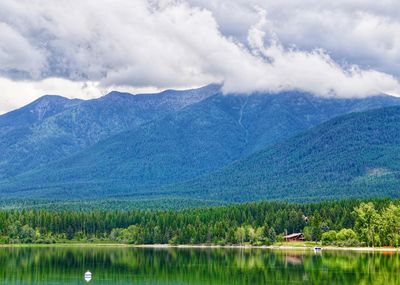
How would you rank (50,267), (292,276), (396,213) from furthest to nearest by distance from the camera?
(396,213) < (50,267) < (292,276)

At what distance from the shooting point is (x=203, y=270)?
123 metres

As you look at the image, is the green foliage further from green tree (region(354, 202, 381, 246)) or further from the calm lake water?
the calm lake water

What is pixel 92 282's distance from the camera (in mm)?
104750

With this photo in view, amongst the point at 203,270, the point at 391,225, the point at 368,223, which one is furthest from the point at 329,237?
the point at 203,270

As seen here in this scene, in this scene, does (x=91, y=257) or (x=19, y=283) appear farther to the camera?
(x=91, y=257)

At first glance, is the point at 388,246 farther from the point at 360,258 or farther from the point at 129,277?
the point at 129,277

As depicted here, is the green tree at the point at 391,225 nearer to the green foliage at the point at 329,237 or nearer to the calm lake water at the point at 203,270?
the green foliage at the point at 329,237

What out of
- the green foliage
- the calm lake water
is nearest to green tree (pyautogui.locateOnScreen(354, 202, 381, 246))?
the green foliage

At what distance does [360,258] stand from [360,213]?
39008 millimetres

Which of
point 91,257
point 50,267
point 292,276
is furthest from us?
point 91,257

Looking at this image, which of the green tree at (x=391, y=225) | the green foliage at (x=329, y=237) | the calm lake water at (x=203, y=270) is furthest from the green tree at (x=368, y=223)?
the calm lake water at (x=203, y=270)

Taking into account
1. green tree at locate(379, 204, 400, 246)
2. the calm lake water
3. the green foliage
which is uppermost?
green tree at locate(379, 204, 400, 246)

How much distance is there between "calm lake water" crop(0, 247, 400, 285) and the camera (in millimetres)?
105875

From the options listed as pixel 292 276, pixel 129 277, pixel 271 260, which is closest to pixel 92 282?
pixel 129 277
